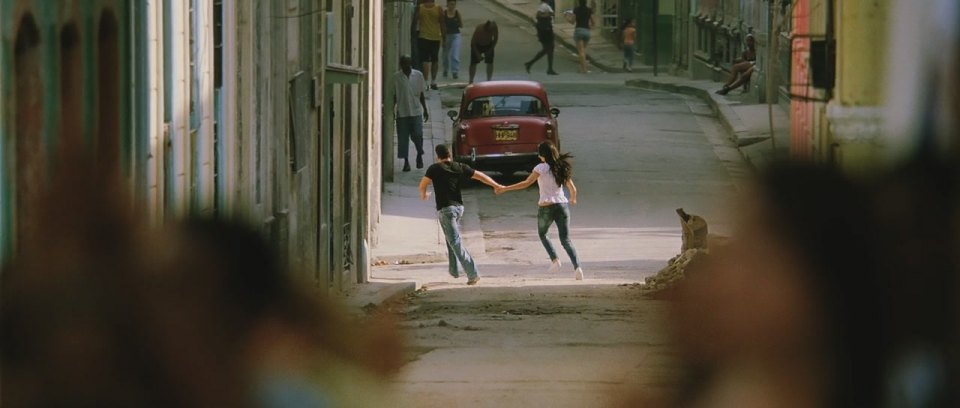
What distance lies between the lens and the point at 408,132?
2966 centimetres

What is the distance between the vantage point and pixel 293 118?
16.3m

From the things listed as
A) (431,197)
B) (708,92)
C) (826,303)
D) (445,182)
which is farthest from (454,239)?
(708,92)

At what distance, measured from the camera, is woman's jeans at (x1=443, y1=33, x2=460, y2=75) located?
137 feet

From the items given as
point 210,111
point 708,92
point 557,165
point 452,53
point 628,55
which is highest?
point 210,111

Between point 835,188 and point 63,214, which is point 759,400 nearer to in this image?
point 835,188

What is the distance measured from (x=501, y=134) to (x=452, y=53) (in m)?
13.4

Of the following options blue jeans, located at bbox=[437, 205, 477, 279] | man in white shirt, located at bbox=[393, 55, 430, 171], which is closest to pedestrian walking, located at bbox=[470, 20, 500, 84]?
man in white shirt, located at bbox=[393, 55, 430, 171]

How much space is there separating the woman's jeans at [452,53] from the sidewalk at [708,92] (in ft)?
11.9

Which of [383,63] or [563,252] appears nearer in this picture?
[563,252]

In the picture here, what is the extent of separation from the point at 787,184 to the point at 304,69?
41.0 ft

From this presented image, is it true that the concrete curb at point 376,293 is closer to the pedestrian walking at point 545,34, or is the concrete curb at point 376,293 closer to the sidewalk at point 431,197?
the sidewalk at point 431,197

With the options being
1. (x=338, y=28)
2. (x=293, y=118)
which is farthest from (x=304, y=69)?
(x=338, y=28)

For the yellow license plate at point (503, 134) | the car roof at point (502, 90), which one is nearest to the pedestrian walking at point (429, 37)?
the car roof at point (502, 90)

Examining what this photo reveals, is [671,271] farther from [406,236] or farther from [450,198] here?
[406,236]
